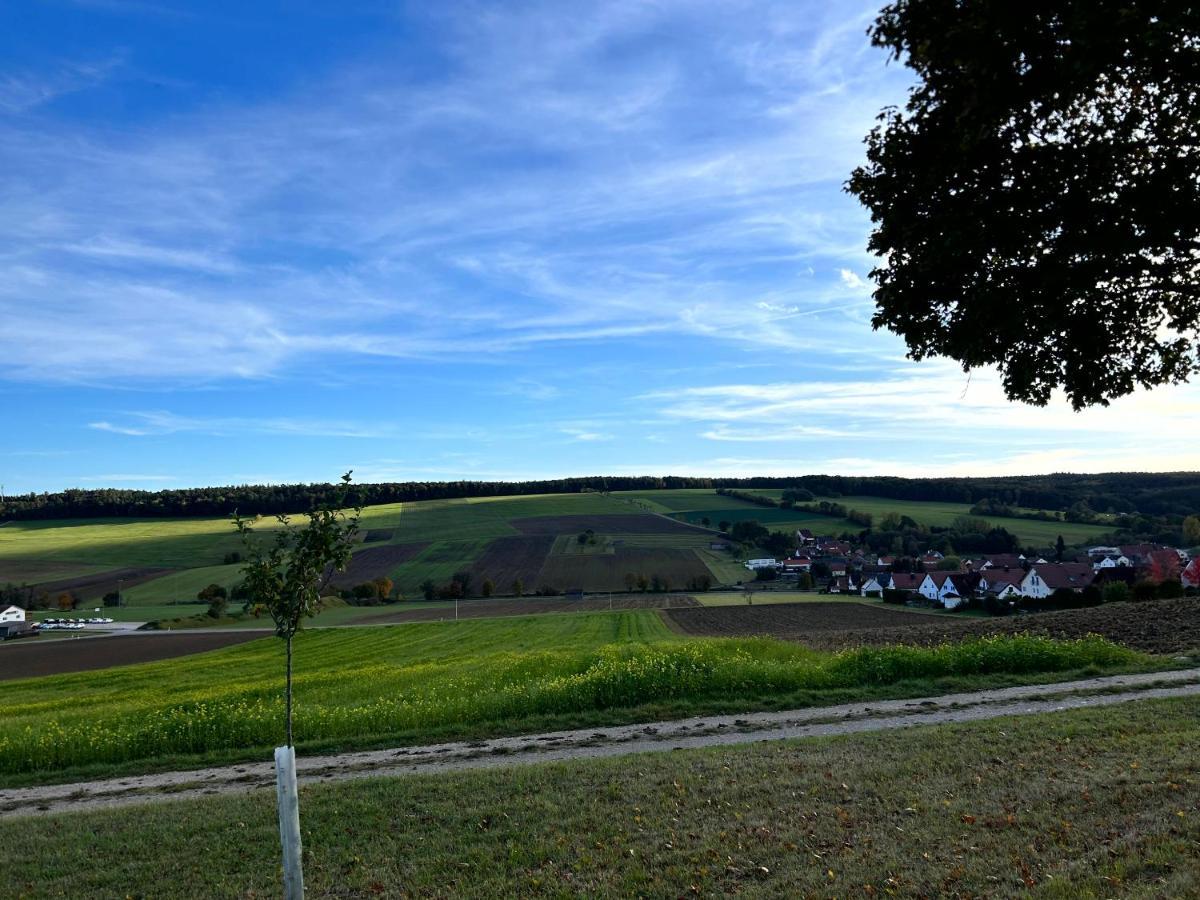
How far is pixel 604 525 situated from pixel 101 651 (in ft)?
212

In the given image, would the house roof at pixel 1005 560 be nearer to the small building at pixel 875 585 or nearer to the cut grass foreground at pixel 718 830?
the small building at pixel 875 585

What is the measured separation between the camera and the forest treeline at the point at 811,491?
113125 millimetres

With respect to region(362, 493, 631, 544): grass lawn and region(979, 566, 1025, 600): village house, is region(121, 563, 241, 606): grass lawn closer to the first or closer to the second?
region(362, 493, 631, 544): grass lawn

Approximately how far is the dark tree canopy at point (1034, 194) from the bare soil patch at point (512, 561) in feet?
264

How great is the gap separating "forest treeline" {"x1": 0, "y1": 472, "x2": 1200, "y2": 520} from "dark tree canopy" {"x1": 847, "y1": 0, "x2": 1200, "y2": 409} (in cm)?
10064

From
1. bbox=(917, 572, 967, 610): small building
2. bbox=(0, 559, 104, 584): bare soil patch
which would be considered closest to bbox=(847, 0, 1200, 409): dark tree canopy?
bbox=(917, 572, 967, 610): small building

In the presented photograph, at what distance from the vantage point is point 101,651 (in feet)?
190

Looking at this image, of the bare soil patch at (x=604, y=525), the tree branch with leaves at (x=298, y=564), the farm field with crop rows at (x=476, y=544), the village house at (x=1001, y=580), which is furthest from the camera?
the bare soil patch at (x=604, y=525)

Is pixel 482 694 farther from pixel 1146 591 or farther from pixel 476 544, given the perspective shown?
pixel 476 544

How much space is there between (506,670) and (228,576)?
257 ft

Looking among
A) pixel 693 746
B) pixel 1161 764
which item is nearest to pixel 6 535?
pixel 693 746

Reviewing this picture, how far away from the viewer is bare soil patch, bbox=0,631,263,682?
5156 cm

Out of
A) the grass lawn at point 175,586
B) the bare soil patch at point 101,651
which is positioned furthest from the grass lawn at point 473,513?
the bare soil patch at point 101,651

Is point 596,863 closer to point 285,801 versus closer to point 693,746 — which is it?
point 285,801
